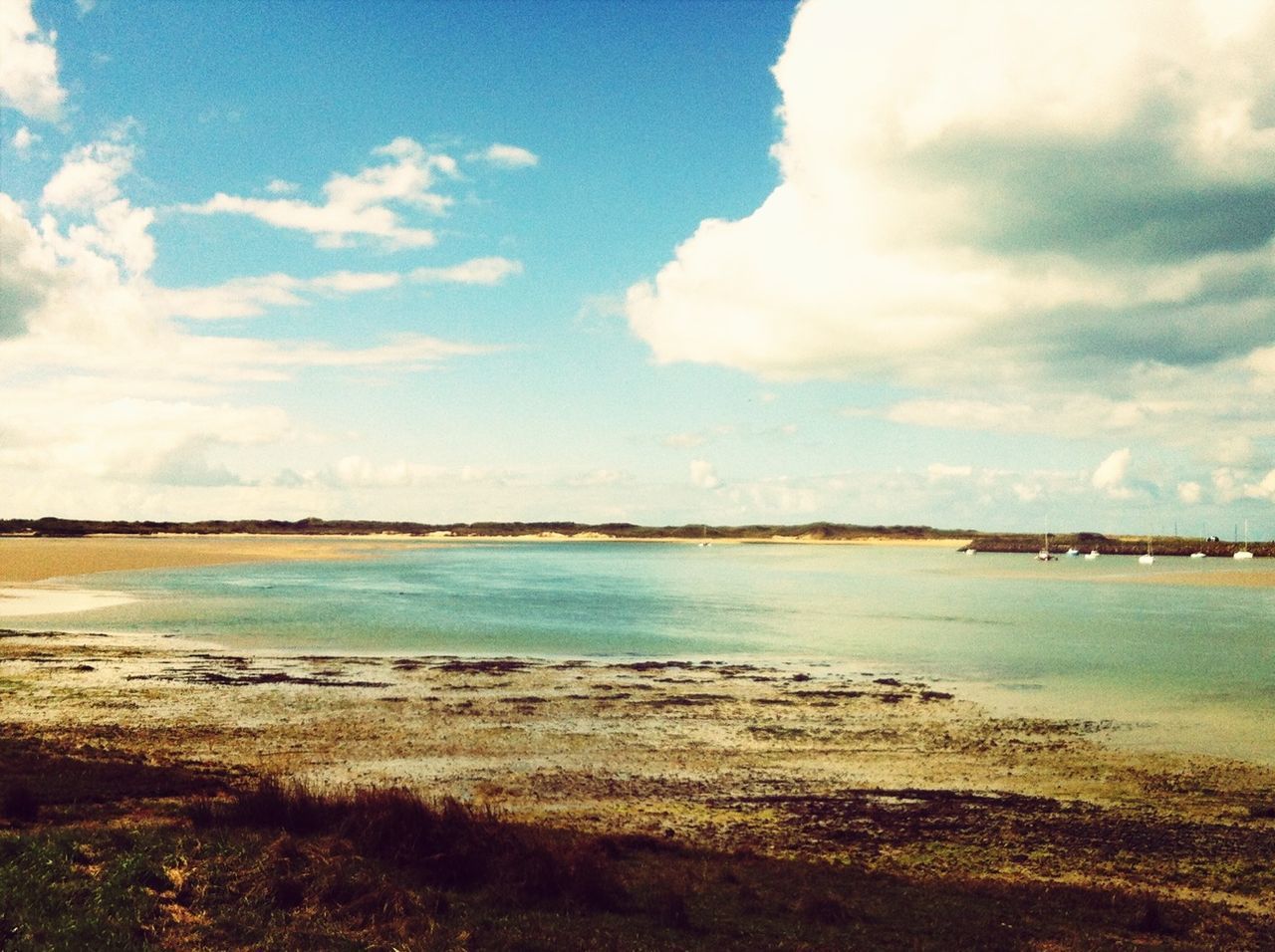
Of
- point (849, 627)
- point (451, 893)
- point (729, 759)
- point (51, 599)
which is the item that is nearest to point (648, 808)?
point (729, 759)

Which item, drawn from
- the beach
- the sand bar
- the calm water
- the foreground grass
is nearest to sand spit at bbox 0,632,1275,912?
the beach

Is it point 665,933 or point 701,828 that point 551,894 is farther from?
point 701,828

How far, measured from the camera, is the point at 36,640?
38.8m

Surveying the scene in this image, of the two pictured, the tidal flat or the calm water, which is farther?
the calm water

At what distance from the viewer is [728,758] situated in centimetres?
2184

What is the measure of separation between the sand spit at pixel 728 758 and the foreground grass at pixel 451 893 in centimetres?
164

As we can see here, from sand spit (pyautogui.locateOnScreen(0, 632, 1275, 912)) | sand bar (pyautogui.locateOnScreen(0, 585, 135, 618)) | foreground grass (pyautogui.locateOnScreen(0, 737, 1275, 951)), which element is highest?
foreground grass (pyautogui.locateOnScreen(0, 737, 1275, 951))

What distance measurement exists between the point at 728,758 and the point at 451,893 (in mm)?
11515

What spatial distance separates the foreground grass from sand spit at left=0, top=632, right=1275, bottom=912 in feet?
5.37

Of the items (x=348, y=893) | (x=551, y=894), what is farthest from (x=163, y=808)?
(x=551, y=894)

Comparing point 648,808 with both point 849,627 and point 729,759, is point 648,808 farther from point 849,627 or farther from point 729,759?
point 849,627

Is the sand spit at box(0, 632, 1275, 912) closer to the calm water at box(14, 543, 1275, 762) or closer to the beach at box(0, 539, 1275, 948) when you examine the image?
the beach at box(0, 539, 1275, 948)

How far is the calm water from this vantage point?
31.7 meters

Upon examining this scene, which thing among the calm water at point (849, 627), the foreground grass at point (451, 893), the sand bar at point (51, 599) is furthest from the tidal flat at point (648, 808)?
the sand bar at point (51, 599)
